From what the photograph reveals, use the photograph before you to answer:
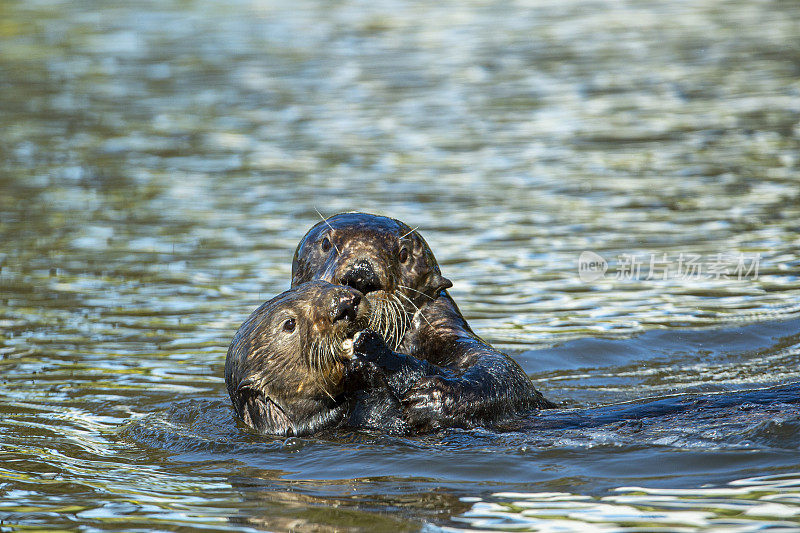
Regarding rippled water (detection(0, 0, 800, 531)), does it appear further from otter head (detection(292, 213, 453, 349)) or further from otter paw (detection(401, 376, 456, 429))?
otter head (detection(292, 213, 453, 349))

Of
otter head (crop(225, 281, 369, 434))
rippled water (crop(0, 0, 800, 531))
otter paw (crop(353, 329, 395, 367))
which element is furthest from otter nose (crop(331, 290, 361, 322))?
rippled water (crop(0, 0, 800, 531))

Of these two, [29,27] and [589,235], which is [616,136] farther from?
[29,27]

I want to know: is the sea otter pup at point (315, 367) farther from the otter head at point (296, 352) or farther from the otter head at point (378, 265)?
the otter head at point (378, 265)

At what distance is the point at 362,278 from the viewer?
5434mm

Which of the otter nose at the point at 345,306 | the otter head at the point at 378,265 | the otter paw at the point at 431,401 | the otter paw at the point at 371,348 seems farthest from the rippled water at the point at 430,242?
the otter head at the point at 378,265

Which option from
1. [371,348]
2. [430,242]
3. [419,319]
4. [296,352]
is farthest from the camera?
[430,242]

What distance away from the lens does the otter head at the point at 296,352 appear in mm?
5043

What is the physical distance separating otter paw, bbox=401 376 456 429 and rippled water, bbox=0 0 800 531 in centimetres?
10

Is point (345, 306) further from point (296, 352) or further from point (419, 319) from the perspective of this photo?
point (419, 319)

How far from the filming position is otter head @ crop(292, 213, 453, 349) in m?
5.44

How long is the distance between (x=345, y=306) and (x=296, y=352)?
305 millimetres

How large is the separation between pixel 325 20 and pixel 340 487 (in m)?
19.4

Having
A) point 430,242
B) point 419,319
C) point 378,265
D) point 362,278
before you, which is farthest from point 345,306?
point 430,242

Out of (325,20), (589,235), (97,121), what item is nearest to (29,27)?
(325,20)
